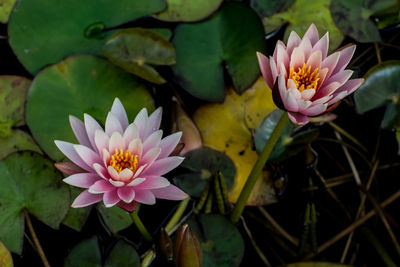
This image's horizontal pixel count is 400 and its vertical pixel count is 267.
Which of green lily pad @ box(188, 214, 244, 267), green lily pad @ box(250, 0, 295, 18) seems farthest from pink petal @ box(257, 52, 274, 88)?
green lily pad @ box(250, 0, 295, 18)

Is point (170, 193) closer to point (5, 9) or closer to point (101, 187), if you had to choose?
point (101, 187)

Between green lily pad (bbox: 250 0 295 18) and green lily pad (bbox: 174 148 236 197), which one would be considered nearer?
green lily pad (bbox: 174 148 236 197)

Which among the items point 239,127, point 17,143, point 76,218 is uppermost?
point 17,143

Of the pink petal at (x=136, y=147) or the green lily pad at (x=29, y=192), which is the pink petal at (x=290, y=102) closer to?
the pink petal at (x=136, y=147)

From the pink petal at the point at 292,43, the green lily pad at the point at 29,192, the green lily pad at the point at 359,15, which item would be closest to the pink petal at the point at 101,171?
the green lily pad at the point at 29,192

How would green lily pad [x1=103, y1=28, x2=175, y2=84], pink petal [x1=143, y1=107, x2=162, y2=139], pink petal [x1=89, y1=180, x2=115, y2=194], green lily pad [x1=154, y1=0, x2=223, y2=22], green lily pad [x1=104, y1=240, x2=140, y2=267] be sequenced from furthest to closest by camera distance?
1. green lily pad [x1=154, y1=0, x2=223, y2=22]
2. green lily pad [x1=103, y1=28, x2=175, y2=84]
3. green lily pad [x1=104, y1=240, x2=140, y2=267]
4. pink petal [x1=143, y1=107, x2=162, y2=139]
5. pink petal [x1=89, y1=180, x2=115, y2=194]

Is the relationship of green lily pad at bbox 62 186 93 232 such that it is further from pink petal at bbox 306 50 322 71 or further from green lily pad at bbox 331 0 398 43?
green lily pad at bbox 331 0 398 43

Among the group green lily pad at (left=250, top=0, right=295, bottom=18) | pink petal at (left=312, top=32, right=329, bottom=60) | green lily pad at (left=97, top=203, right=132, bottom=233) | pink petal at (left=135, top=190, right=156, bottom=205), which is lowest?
green lily pad at (left=97, top=203, right=132, bottom=233)

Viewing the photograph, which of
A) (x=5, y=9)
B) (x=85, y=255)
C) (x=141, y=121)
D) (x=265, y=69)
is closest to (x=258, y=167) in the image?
(x=265, y=69)
